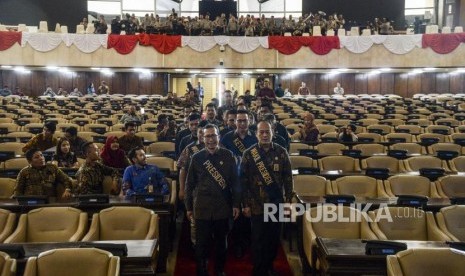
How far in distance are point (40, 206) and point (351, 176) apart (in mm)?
4048

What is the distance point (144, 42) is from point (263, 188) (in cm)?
1937

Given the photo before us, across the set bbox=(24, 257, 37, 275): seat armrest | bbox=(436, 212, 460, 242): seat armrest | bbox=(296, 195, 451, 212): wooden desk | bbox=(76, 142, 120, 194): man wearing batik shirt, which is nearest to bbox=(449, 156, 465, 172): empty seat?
bbox=(296, 195, 451, 212): wooden desk

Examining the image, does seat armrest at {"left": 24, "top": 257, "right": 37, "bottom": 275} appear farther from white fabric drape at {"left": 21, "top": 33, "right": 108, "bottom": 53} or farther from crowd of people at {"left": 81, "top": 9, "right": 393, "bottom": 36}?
crowd of people at {"left": 81, "top": 9, "right": 393, "bottom": 36}

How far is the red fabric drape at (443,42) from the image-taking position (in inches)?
925

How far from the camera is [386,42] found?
23.8 meters

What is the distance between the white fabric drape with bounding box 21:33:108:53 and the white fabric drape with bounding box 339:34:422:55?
37.4ft

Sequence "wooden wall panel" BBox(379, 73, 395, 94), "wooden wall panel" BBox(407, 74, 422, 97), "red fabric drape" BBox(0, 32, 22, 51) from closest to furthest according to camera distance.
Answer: "red fabric drape" BBox(0, 32, 22, 51) < "wooden wall panel" BBox(407, 74, 422, 97) < "wooden wall panel" BBox(379, 73, 395, 94)

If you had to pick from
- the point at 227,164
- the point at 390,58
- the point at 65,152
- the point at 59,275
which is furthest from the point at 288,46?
the point at 59,275

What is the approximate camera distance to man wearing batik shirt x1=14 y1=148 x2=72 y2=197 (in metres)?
6.35

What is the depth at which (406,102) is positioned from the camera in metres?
21.8


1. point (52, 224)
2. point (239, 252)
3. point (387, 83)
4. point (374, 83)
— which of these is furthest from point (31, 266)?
point (387, 83)

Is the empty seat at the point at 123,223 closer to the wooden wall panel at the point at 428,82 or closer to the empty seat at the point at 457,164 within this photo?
the empty seat at the point at 457,164

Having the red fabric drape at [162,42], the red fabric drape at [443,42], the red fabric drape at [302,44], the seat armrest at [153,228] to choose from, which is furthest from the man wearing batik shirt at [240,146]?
the red fabric drape at [443,42]

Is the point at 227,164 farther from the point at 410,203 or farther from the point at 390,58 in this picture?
the point at 390,58
